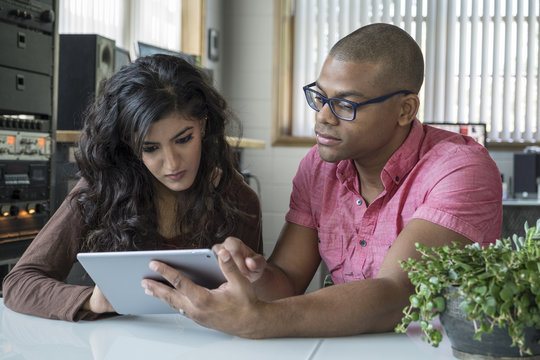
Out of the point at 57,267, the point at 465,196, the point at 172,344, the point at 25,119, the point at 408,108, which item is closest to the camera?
the point at 172,344

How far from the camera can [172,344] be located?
3.41ft

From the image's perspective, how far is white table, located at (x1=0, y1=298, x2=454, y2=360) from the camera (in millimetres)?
974

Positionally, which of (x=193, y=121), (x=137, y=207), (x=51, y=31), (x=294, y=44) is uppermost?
(x=294, y=44)

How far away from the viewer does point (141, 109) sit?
1600 mm

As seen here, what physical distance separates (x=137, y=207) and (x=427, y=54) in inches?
143

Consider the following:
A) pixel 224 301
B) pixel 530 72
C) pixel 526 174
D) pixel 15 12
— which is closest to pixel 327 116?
pixel 224 301

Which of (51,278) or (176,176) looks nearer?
(51,278)

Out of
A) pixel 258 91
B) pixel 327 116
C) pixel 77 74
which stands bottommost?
pixel 327 116

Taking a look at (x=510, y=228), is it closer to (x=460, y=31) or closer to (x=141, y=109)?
(x=460, y=31)

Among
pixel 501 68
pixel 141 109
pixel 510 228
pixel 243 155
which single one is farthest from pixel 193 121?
pixel 501 68

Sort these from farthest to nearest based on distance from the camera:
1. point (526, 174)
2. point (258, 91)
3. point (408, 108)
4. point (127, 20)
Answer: point (258, 91)
point (526, 174)
point (127, 20)
point (408, 108)

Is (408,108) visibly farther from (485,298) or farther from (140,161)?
(485,298)

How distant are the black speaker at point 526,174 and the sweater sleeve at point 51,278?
329cm

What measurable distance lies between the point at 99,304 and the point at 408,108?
852 millimetres
